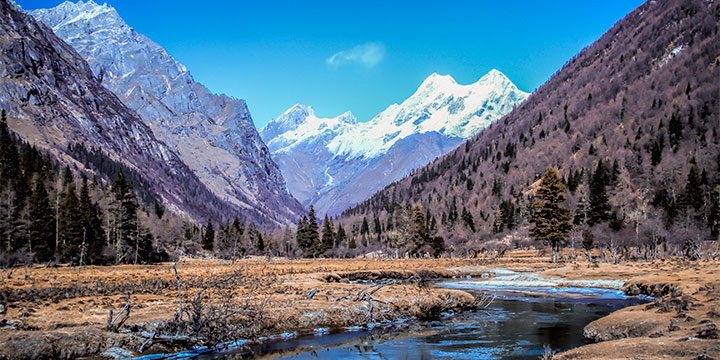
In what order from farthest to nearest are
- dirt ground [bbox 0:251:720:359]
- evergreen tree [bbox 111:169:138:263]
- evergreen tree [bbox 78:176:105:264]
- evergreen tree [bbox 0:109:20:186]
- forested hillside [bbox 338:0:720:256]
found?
forested hillside [bbox 338:0:720:256] < evergreen tree [bbox 111:169:138:263] < evergreen tree [bbox 0:109:20:186] < evergreen tree [bbox 78:176:105:264] < dirt ground [bbox 0:251:720:359]

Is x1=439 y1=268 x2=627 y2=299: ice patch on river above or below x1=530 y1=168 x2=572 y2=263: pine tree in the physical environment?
below

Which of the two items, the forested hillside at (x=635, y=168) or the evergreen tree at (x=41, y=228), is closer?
the evergreen tree at (x=41, y=228)

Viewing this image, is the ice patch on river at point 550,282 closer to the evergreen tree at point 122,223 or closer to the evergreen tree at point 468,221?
the evergreen tree at point 122,223

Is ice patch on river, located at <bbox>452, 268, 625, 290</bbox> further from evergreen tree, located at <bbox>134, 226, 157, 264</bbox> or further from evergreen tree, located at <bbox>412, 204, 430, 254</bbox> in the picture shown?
evergreen tree, located at <bbox>134, 226, 157, 264</bbox>

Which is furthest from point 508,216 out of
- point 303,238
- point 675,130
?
point 303,238

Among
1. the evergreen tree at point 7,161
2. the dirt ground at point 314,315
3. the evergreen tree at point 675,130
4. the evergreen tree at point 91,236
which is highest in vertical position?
the evergreen tree at point 675,130

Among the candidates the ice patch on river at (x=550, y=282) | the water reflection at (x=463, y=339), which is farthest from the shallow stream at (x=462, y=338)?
the ice patch on river at (x=550, y=282)

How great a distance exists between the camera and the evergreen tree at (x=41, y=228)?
2721 inches

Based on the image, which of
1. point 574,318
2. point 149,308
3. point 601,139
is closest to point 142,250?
point 149,308

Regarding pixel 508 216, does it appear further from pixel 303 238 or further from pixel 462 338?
pixel 462 338

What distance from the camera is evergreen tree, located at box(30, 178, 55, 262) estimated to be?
2721 inches

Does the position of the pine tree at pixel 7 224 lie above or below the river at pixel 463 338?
above

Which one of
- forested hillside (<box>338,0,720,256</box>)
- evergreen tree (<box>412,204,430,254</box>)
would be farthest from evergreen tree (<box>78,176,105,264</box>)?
evergreen tree (<box>412,204,430,254</box>)

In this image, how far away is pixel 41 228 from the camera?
70.4 meters
